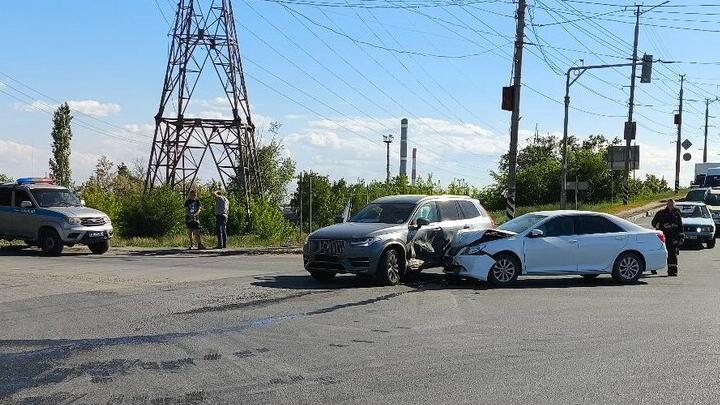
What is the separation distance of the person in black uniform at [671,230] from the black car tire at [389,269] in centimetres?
664

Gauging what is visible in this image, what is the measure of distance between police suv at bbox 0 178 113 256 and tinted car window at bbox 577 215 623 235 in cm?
1283

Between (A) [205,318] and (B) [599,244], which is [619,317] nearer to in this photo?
(B) [599,244]

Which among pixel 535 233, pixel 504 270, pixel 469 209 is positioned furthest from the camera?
pixel 469 209

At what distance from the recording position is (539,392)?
666cm

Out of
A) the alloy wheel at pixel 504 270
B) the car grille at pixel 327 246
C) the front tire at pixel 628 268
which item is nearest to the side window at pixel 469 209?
the alloy wheel at pixel 504 270

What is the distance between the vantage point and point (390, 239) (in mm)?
14141

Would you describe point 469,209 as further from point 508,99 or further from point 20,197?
point 20,197

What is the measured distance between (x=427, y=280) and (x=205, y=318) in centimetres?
588

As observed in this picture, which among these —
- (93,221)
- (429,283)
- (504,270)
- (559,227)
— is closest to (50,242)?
(93,221)

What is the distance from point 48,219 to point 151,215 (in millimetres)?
6039

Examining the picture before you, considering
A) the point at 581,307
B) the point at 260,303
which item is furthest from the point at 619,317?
the point at 260,303

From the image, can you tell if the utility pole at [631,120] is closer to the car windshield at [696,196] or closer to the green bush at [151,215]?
the car windshield at [696,196]

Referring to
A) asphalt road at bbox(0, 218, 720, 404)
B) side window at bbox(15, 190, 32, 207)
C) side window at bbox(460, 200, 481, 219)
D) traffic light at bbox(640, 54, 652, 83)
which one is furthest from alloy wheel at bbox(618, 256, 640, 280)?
traffic light at bbox(640, 54, 652, 83)

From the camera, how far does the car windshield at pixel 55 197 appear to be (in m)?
21.7
